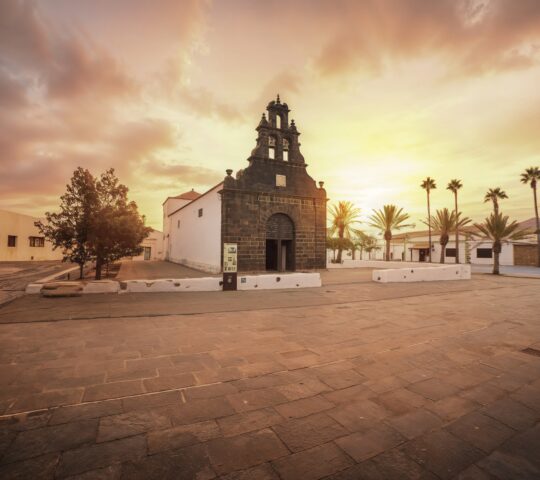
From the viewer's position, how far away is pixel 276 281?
13.0 m

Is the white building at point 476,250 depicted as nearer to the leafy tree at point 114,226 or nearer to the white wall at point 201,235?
the white wall at point 201,235

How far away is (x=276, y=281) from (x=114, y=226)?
26.1 feet

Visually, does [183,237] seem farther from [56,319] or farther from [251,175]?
[56,319]

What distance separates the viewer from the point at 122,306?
8.37 meters

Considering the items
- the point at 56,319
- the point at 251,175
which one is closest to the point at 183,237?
the point at 251,175

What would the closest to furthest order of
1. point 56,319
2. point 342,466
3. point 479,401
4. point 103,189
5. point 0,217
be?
point 342,466
point 479,401
point 56,319
point 103,189
point 0,217

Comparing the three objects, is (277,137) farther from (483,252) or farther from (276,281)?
(483,252)

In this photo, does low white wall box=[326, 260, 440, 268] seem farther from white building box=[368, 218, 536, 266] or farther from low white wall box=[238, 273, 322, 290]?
white building box=[368, 218, 536, 266]

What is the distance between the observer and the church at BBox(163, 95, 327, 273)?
1914 cm

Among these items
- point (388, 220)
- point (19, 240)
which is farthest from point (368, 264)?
point (19, 240)

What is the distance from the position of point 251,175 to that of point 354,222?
17.1 m

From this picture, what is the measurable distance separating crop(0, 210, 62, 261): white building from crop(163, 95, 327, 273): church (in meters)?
19.9

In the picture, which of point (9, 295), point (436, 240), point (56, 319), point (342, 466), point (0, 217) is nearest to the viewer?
point (342, 466)

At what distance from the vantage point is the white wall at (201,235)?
19578 mm
